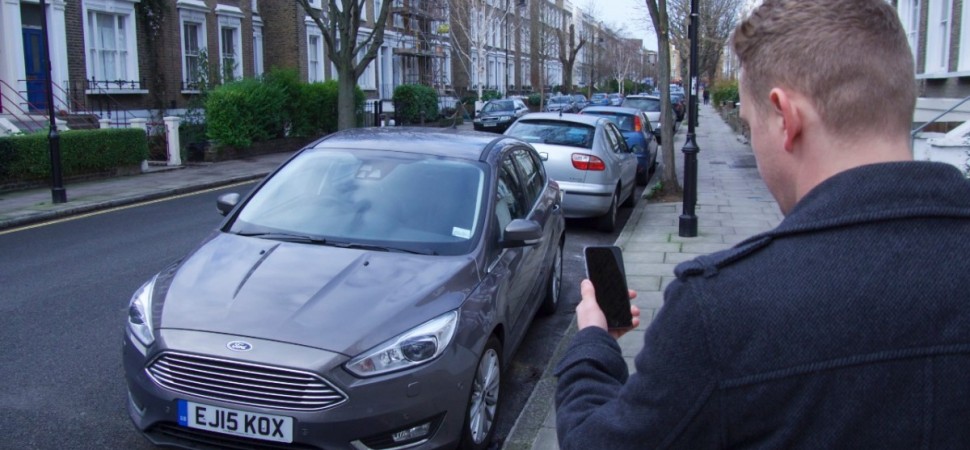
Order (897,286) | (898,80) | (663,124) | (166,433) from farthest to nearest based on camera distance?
1. (663,124)
2. (166,433)
3. (898,80)
4. (897,286)

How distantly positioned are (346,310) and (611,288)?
95.4 inches

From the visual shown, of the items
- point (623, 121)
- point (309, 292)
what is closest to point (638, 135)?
point (623, 121)

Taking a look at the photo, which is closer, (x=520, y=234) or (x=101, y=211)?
(x=520, y=234)

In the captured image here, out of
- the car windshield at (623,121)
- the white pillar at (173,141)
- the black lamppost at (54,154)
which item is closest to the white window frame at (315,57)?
the white pillar at (173,141)

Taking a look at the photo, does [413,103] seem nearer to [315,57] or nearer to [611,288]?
[315,57]

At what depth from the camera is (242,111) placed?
23766 mm

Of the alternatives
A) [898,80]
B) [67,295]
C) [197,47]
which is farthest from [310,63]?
[898,80]

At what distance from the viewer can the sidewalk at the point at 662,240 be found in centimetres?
491

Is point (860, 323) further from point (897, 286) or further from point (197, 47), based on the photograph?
point (197, 47)

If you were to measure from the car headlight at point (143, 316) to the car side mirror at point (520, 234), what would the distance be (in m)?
2.03

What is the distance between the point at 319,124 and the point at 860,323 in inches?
1133

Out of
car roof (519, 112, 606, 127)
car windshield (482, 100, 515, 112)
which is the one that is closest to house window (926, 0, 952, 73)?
car roof (519, 112, 606, 127)

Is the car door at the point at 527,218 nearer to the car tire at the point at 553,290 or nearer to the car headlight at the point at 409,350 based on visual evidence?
the car tire at the point at 553,290

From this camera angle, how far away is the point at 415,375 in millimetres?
3908
